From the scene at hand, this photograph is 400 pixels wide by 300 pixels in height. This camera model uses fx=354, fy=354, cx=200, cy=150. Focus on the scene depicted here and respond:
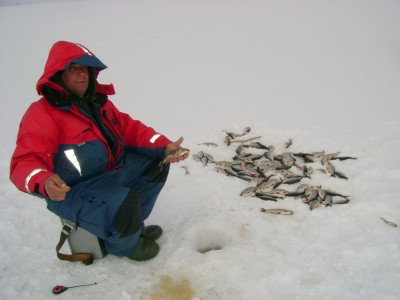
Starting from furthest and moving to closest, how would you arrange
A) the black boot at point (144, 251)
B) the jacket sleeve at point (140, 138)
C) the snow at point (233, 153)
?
the jacket sleeve at point (140, 138)
the black boot at point (144, 251)
the snow at point (233, 153)

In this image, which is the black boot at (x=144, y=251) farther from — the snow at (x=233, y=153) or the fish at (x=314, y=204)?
the fish at (x=314, y=204)

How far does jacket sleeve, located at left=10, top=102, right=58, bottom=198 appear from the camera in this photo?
95.3 inches

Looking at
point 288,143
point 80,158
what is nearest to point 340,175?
point 288,143

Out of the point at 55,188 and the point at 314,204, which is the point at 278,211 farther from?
the point at 55,188

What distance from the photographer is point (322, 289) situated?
266 cm

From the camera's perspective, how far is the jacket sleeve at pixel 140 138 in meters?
3.37

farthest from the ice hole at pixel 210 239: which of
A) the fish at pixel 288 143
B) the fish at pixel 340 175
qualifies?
the fish at pixel 288 143

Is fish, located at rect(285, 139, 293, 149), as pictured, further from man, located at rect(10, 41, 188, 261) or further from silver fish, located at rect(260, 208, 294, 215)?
man, located at rect(10, 41, 188, 261)

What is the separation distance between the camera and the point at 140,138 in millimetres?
3434

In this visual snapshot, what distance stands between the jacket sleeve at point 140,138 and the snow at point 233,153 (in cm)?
81

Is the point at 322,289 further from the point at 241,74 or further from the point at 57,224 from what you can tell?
the point at 241,74

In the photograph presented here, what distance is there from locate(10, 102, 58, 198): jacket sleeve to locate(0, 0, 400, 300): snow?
1032mm

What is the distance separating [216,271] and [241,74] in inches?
239

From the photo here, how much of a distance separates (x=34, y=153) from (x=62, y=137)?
308 millimetres
